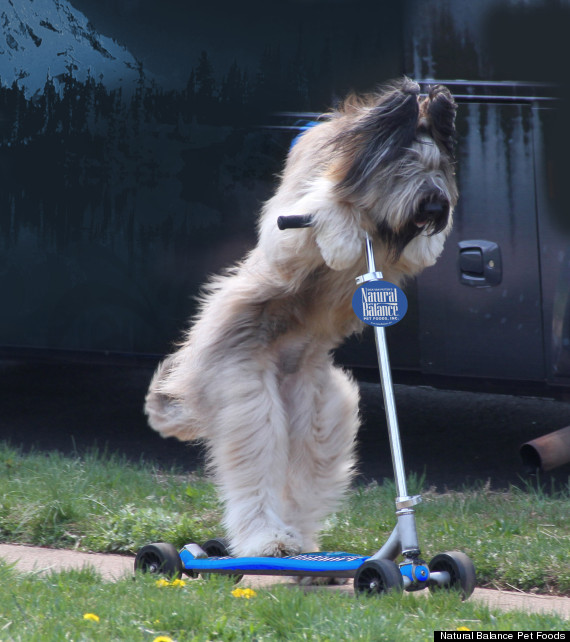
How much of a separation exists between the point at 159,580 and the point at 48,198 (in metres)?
3.39

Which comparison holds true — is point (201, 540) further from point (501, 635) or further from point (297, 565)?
point (501, 635)

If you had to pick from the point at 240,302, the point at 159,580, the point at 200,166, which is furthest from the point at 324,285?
the point at 200,166

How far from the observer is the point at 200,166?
5855 millimetres

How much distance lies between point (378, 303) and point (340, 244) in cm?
26

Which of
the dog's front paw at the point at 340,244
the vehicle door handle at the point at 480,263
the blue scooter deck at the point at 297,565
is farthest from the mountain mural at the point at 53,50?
the blue scooter deck at the point at 297,565

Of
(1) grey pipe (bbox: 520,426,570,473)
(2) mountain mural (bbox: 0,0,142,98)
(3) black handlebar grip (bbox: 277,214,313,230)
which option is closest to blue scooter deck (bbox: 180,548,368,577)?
(3) black handlebar grip (bbox: 277,214,313,230)

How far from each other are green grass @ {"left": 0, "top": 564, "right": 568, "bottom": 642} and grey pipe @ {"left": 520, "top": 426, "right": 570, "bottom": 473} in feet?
5.68

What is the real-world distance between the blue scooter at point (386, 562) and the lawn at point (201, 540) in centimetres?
6

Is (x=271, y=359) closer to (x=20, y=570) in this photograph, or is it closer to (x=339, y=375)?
(x=339, y=375)

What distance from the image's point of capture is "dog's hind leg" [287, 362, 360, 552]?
12.3 feet

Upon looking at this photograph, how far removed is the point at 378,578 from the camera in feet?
10.4

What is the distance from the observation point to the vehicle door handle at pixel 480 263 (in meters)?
5.30

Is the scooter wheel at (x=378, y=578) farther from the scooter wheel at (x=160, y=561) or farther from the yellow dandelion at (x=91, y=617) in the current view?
the yellow dandelion at (x=91, y=617)

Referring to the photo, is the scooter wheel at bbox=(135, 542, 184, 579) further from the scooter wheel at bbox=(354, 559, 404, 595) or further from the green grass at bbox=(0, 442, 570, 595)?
the scooter wheel at bbox=(354, 559, 404, 595)
